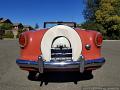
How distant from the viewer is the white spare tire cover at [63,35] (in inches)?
243

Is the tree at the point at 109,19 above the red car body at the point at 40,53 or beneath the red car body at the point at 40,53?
above

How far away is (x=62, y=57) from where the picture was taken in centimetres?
621

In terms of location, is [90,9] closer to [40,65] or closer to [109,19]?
[109,19]

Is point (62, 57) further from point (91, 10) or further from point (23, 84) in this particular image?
point (91, 10)

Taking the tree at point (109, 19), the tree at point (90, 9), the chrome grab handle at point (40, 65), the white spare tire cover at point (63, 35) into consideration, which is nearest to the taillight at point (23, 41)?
the white spare tire cover at point (63, 35)

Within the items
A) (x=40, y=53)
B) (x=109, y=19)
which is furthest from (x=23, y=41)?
(x=109, y=19)

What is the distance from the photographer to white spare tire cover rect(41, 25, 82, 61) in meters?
6.18

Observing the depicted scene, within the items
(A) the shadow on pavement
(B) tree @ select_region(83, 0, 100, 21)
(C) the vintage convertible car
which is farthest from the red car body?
(B) tree @ select_region(83, 0, 100, 21)

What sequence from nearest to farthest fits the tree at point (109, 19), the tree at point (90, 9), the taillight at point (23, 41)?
the taillight at point (23, 41)
the tree at point (109, 19)
the tree at point (90, 9)

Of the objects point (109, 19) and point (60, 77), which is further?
point (109, 19)

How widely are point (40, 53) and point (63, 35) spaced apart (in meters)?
0.61

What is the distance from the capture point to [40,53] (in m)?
6.27

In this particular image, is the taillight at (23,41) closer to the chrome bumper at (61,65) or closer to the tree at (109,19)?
the chrome bumper at (61,65)

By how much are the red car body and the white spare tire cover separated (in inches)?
3.9
